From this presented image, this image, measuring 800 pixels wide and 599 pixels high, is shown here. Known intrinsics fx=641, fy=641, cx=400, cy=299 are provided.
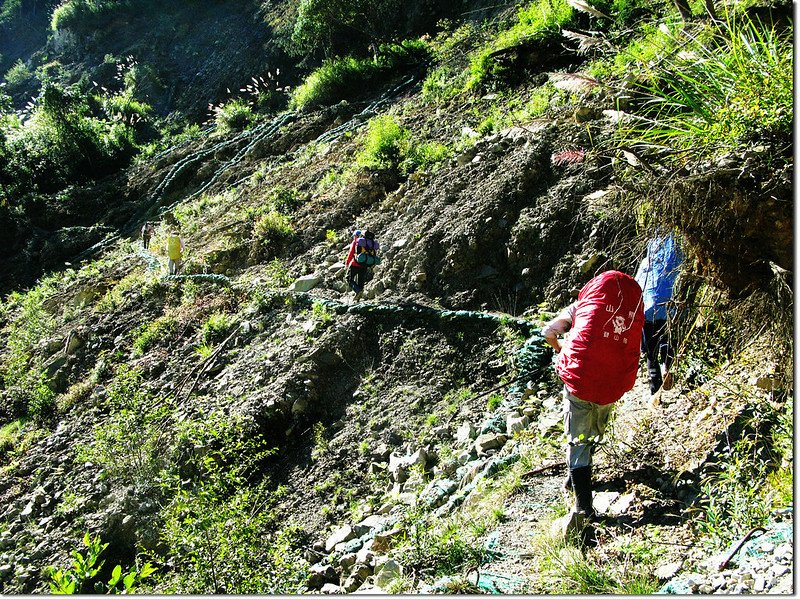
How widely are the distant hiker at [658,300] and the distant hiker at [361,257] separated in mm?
4693

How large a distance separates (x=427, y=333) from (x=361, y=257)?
174cm

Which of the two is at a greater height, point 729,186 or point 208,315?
point 729,186

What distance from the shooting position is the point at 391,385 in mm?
7676

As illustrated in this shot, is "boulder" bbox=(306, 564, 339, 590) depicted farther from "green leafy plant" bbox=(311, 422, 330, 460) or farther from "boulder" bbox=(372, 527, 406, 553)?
"green leafy plant" bbox=(311, 422, 330, 460)

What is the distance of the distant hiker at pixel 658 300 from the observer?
3.85 m

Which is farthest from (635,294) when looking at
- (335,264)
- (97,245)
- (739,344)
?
(97,245)

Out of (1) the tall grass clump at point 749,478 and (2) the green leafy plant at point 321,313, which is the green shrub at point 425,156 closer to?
(2) the green leafy plant at point 321,313

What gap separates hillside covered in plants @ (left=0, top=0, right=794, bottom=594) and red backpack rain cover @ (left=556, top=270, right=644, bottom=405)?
262mm

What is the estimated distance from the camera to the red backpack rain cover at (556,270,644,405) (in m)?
3.81

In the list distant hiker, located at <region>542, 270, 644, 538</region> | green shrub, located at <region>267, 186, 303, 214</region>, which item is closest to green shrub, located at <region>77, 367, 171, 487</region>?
green shrub, located at <region>267, 186, 303, 214</region>

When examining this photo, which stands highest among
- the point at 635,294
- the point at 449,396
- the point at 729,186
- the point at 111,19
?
the point at 111,19

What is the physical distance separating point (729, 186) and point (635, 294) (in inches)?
34.9

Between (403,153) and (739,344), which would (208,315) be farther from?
(739,344)

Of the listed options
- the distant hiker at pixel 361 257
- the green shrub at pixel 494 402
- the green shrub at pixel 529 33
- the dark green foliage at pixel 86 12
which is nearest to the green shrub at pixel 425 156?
the green shrub at pixel 529 33
